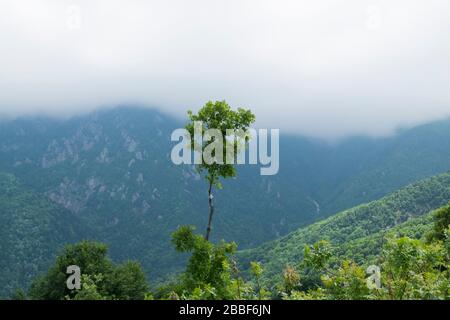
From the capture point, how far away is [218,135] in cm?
2423

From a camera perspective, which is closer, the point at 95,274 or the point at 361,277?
the point at 361,277

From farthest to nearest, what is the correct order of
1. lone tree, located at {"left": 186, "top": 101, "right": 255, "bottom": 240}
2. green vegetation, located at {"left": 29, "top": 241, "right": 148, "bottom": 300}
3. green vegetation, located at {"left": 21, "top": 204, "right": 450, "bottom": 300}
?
green vegetation, located at {"left": 29, "top": 241, "right": 148, "bottom": 300} → lone tree, located at {"left": 186, "top": 101, "right": 255, "bottom": 240} → green vegetation, located at {"left": 21, "top": 204, "right": 450, "bottom": 300}

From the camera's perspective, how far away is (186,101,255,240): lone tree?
79.9 feet

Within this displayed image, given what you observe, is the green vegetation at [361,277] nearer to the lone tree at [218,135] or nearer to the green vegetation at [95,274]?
the lone tree at [218,135]

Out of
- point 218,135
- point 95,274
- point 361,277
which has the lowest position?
point 95,274

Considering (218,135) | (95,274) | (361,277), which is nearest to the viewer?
(361,277)

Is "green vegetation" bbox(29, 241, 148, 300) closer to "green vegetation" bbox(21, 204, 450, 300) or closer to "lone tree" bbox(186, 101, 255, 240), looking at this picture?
"lone tree" bbox(186, 101, 255, 240)

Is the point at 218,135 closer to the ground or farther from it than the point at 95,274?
farther from it

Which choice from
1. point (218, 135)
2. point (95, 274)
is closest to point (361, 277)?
point (218, 135)

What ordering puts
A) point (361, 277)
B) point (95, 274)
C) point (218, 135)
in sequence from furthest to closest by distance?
1. point (95, 274)
2. point (218, 135)
3. point (361, 277)

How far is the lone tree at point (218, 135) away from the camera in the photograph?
24.4m

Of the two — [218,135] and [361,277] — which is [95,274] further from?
[361,277]

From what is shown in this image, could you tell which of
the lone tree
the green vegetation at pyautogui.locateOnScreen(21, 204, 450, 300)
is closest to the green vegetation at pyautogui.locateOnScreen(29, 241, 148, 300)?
the lone tree
